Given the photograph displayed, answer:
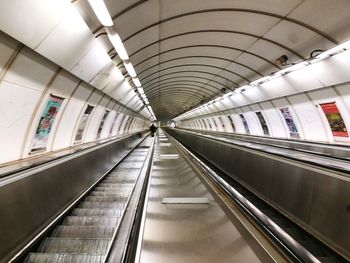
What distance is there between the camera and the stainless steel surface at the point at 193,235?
2.78 meters

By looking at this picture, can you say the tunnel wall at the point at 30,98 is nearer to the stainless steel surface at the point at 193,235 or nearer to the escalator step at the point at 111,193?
the escalator step at the point at 111,193

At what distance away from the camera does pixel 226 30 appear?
8.11 metres

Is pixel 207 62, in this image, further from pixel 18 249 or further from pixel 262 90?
pixel 18 249

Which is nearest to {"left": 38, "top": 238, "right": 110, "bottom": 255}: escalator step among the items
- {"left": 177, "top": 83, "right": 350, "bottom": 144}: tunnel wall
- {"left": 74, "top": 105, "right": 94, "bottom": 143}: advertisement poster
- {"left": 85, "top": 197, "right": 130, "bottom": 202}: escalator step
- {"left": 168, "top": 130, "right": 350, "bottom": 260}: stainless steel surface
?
{"left": 85, "top": 197, "right": 130, "bottom": 202}: escalator step

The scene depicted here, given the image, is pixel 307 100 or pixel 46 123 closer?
pixel 46 123

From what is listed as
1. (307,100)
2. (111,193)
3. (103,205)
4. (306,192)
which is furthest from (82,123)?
(307,100)

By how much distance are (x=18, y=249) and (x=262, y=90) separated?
11.0 meters

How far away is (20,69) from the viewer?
4.88 meters

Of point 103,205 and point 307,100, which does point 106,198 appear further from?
point 307,100

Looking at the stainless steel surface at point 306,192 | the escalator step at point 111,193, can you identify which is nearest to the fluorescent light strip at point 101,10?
the stainless steel surface at point 306,192

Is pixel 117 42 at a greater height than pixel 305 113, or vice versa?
pixel 117 42

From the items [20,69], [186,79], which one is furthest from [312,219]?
[186,79]

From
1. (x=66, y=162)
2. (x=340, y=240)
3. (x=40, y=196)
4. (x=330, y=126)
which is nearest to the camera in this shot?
(x=340, y=240)

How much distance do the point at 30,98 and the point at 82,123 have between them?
452 centimetres
